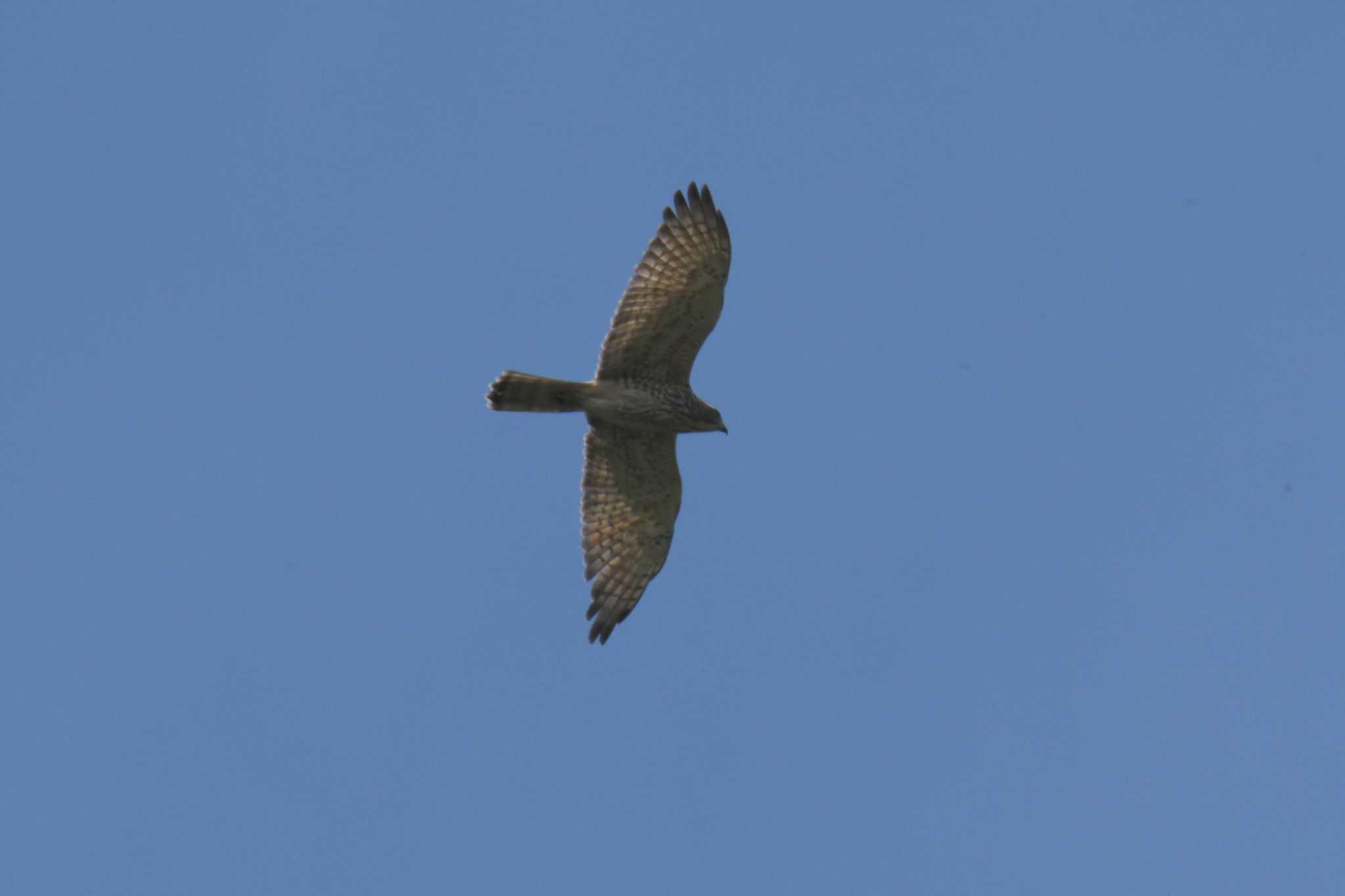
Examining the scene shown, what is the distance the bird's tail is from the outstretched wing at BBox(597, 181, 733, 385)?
30 centimetres

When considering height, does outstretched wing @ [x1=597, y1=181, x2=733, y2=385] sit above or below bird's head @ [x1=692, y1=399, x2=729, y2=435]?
above

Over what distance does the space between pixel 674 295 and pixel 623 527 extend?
102 inches

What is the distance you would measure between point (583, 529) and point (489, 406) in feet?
6.41

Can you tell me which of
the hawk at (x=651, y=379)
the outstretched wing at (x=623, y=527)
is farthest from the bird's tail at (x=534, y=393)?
the outstretched wing at (x=623, y=527)

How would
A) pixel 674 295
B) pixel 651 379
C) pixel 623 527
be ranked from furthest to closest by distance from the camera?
pixel 623 527 < pixel 651 379 < pixel 674 295

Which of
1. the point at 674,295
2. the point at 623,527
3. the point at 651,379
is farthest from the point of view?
the point at 623,527

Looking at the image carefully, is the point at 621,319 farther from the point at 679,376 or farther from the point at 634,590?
the point at 634,590

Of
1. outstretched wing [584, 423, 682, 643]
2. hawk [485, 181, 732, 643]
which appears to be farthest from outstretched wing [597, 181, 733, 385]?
outstretched wing [584, 423, 682, 643]

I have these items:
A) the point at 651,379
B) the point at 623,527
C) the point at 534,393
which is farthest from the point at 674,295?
the point at 623,527

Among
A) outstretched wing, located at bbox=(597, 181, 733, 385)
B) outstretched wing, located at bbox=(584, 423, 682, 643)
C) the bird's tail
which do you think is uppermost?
outstretched wing, located at bbox=(597, 181, 733, 385)

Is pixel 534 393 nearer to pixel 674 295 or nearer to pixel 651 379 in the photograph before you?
pixel 651 379

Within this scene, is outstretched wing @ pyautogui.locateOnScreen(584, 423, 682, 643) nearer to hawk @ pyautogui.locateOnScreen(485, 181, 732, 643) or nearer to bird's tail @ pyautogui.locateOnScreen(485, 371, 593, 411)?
hawk @ pyautogui.locateOnScreen(485, 181, 732, 643)

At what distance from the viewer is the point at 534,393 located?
19.3 metres

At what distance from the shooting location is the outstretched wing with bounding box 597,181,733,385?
757 inches
